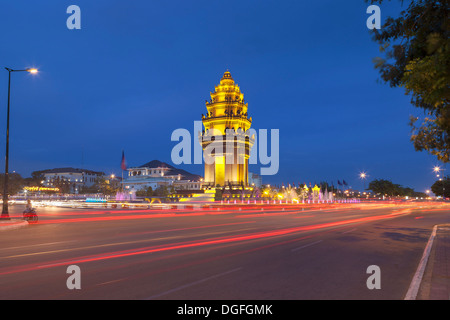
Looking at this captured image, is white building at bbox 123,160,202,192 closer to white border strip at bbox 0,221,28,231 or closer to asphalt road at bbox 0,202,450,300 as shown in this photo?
white border strip at bbox 0,221,28,231

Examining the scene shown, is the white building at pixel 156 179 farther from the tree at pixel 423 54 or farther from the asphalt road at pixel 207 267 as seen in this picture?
the tree at pixel 423 54

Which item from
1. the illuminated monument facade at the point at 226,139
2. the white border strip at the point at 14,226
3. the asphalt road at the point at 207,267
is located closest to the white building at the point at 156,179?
the illuminated monument facade at the point at 226,139

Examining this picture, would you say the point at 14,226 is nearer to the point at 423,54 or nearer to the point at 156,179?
the point at 423,54

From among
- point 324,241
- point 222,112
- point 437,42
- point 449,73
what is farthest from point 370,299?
point 222,112

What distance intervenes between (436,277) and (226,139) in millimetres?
69978

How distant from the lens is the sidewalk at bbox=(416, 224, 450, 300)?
6.70 meters

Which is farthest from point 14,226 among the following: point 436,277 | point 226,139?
point 226,139

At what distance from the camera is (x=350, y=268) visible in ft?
30.1

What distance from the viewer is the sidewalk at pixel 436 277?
6.70 meters

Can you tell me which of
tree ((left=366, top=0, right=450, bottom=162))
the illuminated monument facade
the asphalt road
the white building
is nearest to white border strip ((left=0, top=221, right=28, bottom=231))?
the asphalt road
